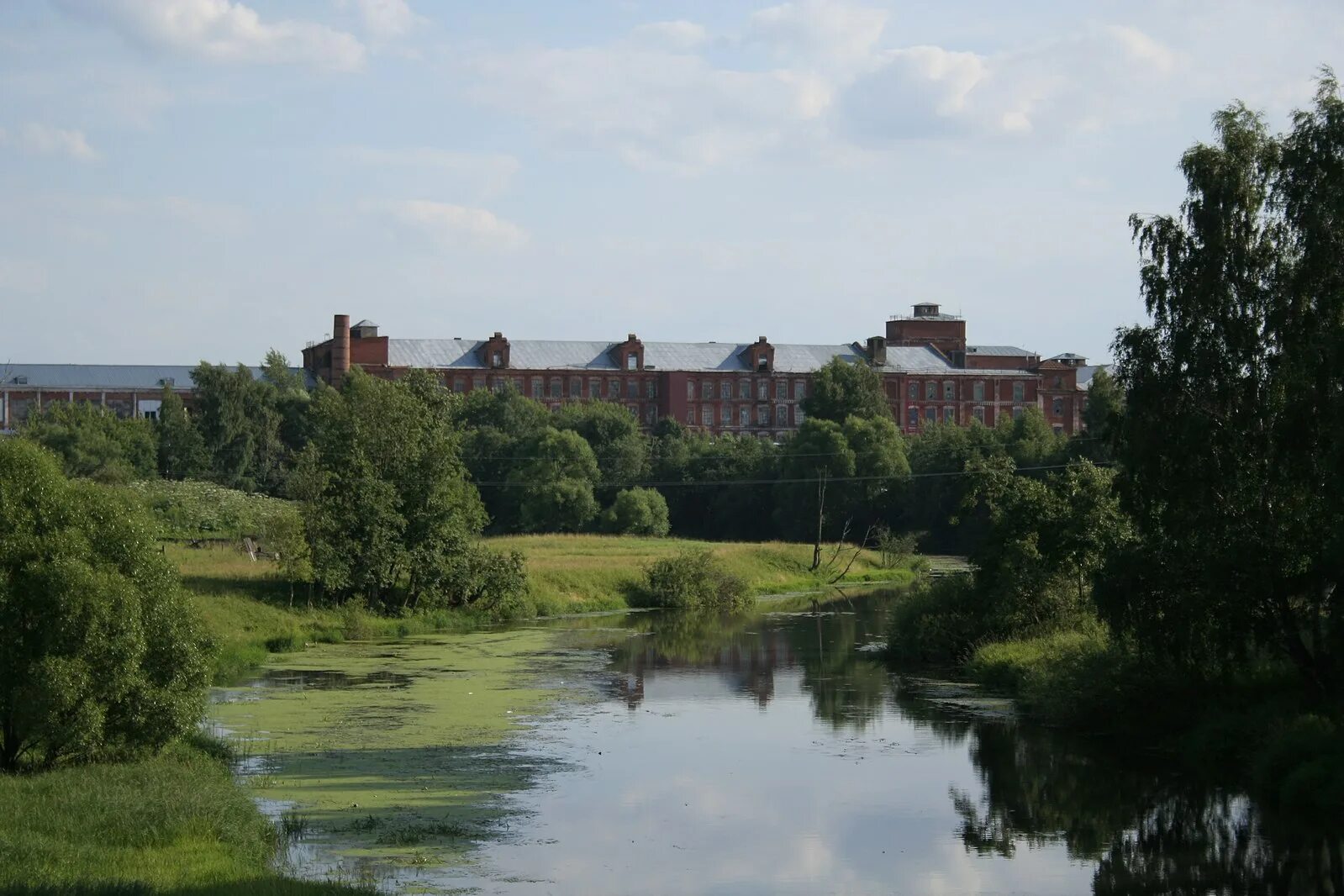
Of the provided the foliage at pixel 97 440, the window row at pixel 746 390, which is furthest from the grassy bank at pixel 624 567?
the window row at pixel 746 390

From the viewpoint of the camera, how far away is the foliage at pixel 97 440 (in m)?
75.5

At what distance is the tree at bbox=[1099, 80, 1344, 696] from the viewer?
73.3 feet

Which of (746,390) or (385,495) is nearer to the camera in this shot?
(385,495)

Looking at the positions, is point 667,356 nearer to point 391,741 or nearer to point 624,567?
point 624,567

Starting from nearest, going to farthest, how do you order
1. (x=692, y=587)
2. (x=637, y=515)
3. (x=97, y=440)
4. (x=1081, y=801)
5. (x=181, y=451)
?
(x=1081, y=801) → (x=692, y=587) → (x=97, y=440) → (x=637, y=515) → (x=181, y=451)

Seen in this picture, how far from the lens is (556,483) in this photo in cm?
8750

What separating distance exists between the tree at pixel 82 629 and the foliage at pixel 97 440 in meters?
48.9

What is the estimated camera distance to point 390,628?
43.4 m

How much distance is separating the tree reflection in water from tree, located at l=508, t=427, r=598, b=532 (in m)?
48.6

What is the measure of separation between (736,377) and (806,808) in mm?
98354

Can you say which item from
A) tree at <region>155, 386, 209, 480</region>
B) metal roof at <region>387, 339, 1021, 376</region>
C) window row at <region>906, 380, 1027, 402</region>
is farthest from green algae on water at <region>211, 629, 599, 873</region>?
window row at <region>906, 380, 1027, 402</region>

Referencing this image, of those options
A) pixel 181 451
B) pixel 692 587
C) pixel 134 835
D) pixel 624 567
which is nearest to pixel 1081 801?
pixel 134 835

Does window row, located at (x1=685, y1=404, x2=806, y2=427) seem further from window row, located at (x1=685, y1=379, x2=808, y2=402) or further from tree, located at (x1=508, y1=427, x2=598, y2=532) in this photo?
tree, located at (x1=508, y1=427, x2=598, y2=532)

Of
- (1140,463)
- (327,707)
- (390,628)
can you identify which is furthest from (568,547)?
(1140,463)
